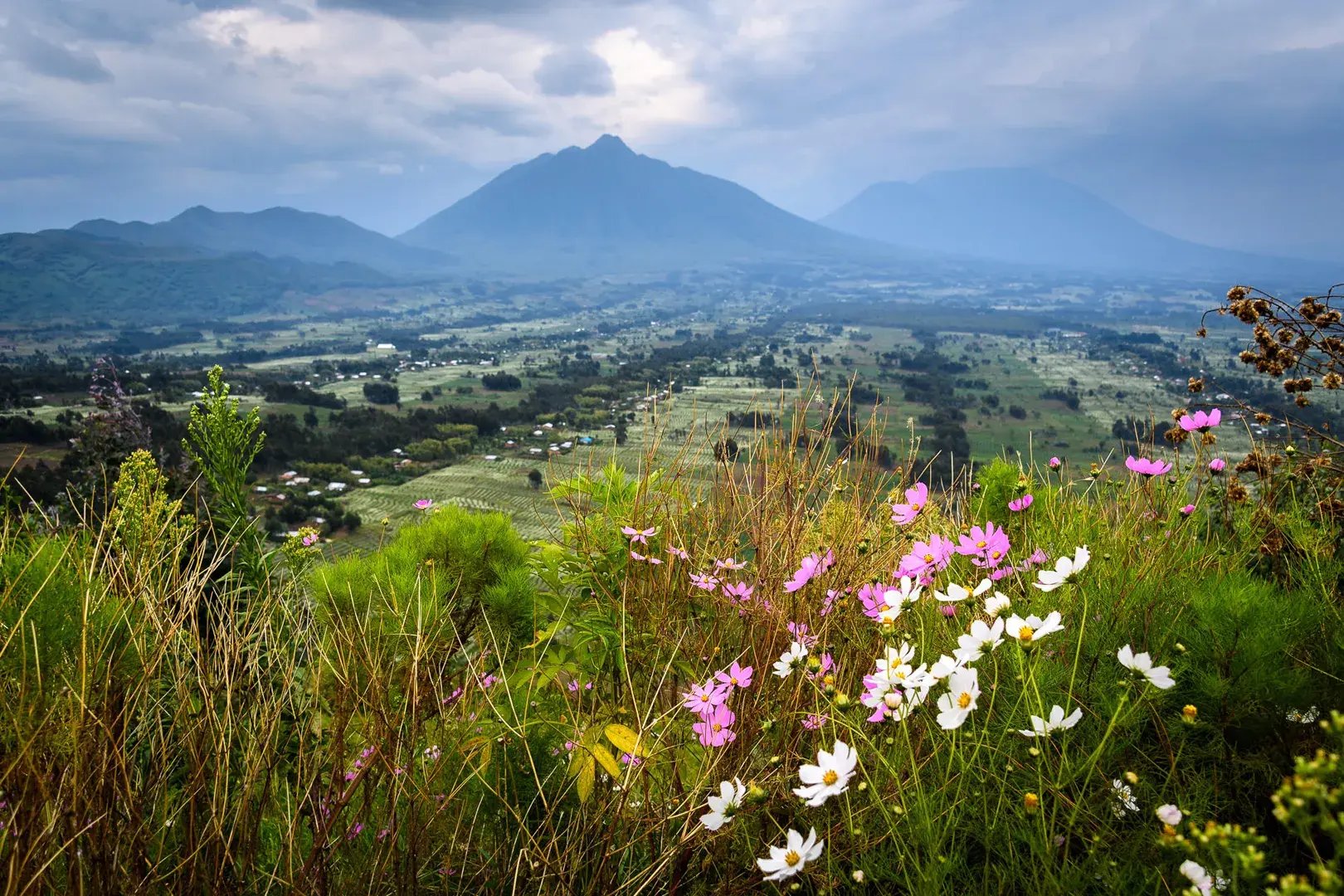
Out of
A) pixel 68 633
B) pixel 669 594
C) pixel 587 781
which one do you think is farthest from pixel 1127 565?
pixel 68 633

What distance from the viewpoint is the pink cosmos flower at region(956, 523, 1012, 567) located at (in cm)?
163

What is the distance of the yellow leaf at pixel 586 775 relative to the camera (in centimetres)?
130

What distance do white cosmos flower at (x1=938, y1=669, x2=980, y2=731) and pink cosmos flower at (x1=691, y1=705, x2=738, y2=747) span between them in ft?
1.44

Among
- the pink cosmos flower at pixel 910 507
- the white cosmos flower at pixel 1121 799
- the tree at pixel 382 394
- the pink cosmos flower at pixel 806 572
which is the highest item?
the pink cosmos flower at pixel 910 507

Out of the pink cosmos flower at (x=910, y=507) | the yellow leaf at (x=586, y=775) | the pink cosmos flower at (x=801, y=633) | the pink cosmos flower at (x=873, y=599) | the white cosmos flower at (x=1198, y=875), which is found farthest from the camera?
the pink cosmos flower at (x=910, y=507)

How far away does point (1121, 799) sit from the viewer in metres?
→ 1.14

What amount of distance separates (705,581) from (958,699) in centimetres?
92

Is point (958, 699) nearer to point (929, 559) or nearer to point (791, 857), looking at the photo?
point (791, 857)

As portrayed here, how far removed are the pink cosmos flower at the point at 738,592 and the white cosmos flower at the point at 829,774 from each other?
796mm

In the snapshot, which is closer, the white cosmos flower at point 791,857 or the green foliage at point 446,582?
the white cosmos flower at point 791,857

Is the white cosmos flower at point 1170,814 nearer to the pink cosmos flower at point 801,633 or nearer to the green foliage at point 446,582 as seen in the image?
the pink cosmos flower at point 801,633

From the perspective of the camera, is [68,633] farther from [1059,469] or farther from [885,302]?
[885,302]

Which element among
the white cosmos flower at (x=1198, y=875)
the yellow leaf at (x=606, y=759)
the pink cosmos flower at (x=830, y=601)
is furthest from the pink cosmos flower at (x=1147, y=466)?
the yellow leaf at (x=606, y=759)

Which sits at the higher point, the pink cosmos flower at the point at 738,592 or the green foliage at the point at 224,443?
the green foliage at the point at 224,443
